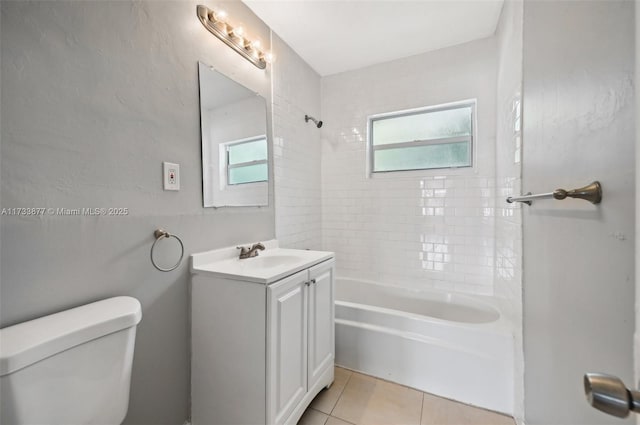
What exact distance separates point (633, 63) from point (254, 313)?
1.32 m

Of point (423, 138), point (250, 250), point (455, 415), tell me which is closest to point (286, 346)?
point (250, 250)

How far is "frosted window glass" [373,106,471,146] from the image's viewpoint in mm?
2320

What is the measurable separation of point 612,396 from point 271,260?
5.04ft

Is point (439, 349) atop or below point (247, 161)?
below

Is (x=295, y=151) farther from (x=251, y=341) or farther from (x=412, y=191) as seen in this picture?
(x=251, y=341)

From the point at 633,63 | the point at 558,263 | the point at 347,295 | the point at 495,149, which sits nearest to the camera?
the point at 633,63

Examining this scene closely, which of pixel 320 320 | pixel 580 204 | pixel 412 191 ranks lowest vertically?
pixel 320 320

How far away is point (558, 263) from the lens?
0.77 meters

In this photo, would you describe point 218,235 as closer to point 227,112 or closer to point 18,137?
point 227,112

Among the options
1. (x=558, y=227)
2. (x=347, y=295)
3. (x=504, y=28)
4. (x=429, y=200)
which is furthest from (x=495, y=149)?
(x=347, y=295)

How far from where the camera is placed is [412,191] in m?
2.42

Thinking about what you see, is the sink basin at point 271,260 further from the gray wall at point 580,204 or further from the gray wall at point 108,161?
the gray wall at point 580,204

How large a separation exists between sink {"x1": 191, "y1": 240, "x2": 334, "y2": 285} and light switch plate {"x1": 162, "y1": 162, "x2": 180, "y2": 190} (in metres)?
0.37

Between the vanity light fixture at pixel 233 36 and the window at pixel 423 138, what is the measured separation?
1248mm
